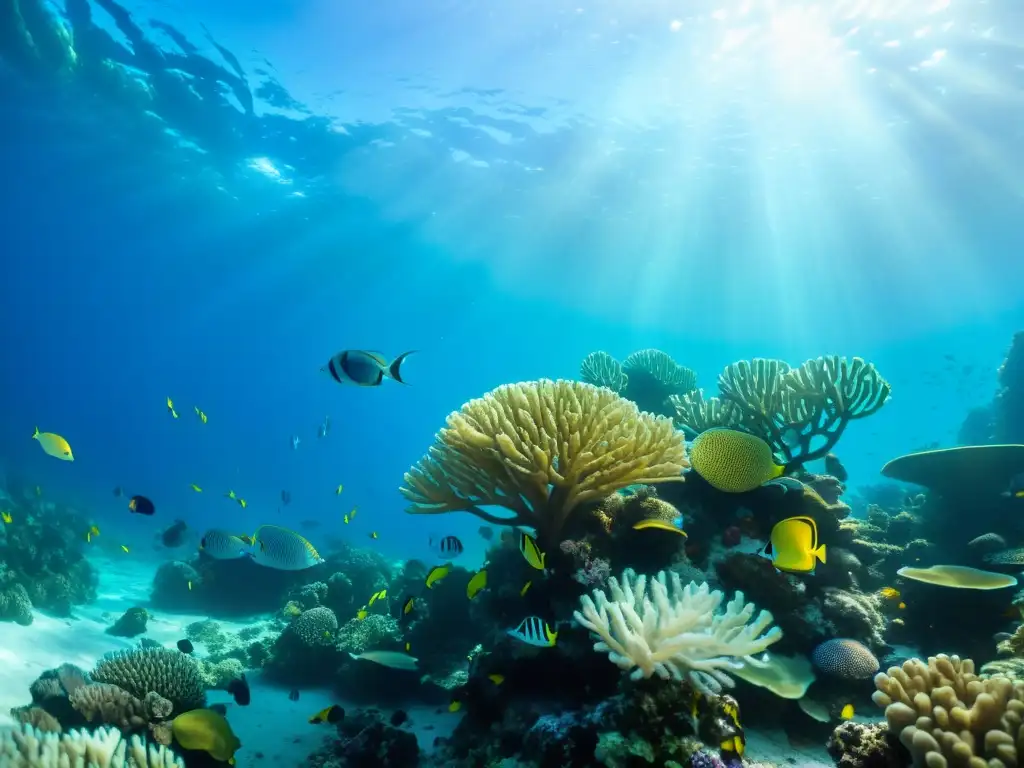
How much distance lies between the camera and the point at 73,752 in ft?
11.0

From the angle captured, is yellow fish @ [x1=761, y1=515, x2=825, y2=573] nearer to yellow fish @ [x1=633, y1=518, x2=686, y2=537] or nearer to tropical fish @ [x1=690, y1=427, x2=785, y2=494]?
yellow fish @ [x1=633, y1=518, x2=686, y2=537]

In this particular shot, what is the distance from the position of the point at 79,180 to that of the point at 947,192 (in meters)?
53.6

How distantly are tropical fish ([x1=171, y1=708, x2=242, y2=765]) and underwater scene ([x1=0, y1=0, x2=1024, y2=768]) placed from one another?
0.10ft

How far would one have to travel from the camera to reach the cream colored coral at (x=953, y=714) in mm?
2453

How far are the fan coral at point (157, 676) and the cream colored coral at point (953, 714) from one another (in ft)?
18.8

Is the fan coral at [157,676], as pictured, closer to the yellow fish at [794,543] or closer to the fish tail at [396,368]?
the fish tail at [396,368]

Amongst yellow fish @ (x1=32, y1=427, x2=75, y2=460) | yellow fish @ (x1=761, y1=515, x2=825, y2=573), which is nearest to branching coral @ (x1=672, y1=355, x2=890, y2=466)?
yellow fish @ (x1=761, y1=515, x2=825, y2=573)

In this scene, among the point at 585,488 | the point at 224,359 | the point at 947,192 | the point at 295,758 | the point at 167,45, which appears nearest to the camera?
the point at 585,488

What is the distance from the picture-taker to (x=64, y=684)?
5.04 metres

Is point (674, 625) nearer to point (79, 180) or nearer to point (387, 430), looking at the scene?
point (79, 180)

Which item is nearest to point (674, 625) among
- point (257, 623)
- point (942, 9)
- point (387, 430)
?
point (257, 623)

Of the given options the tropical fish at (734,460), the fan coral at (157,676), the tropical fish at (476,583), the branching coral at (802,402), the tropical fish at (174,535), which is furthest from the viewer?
the tropical fish at (174,535)

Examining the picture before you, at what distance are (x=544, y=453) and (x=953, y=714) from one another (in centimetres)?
277

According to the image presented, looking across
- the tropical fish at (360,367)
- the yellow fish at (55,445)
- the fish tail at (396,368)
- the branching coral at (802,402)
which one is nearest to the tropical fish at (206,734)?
the tropical fish at (360,367)
